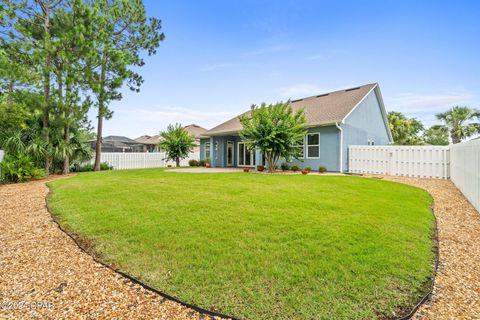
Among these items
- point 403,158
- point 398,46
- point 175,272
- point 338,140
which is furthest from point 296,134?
point 175,272

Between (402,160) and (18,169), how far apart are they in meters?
17.1

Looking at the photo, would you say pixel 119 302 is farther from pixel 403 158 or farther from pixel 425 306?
pixel 403 158

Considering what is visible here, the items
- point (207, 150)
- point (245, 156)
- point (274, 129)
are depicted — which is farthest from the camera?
point (207, 150)

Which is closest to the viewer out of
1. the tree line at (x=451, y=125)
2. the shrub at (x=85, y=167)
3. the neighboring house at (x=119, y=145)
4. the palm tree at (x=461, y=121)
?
the shrub at (x=85, y=167)

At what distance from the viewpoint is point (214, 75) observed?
55.9ft

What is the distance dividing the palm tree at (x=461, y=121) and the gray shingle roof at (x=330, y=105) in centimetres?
1129

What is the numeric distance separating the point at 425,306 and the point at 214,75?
16872 millimetres

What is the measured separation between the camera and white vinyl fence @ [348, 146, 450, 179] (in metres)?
10.9

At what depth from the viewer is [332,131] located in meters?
13.7

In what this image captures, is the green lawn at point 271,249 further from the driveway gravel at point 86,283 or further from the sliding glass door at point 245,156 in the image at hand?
the sliding glass door at point 245,156

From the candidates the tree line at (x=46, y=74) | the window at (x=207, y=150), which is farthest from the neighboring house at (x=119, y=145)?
the tree line at (x=46, y=74)

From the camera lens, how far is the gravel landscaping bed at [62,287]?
219 centimetres

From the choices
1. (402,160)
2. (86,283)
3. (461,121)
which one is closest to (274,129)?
(402,160)

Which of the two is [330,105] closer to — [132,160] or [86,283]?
[86,283]
